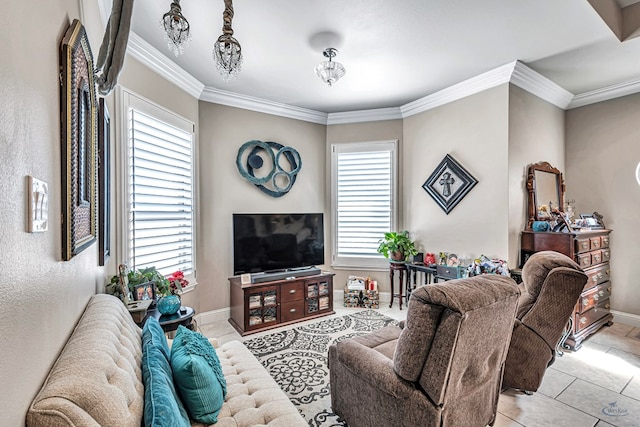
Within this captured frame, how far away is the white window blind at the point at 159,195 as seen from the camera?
2.76 m

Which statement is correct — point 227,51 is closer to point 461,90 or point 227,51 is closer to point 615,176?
point 461,90

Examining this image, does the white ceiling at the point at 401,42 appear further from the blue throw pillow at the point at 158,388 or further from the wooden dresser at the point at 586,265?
the blue throw pillow at the point at 158,388

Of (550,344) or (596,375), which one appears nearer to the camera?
(550,344)

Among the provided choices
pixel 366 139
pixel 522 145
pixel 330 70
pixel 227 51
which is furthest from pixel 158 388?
pixel 366 139

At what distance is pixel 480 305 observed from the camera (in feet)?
4.67

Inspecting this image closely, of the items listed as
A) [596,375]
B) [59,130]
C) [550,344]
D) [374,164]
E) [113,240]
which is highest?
[374,164]

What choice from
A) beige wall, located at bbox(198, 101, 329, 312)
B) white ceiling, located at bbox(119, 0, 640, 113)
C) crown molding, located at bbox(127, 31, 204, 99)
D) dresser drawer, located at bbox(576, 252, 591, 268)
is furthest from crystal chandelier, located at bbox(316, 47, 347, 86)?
dresser drawer, located at bbox(576, 252, 591, 268)

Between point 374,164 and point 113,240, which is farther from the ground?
point 374,164

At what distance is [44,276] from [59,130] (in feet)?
1.75

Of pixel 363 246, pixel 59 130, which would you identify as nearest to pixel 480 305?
pixel 59 130

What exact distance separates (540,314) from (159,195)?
336 centimetres

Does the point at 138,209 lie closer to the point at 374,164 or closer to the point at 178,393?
the point at 178,393

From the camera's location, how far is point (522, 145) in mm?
3498

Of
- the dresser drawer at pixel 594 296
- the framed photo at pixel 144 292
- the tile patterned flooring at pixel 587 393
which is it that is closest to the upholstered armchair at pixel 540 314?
the tile patterned flooring at pixel 587 393
